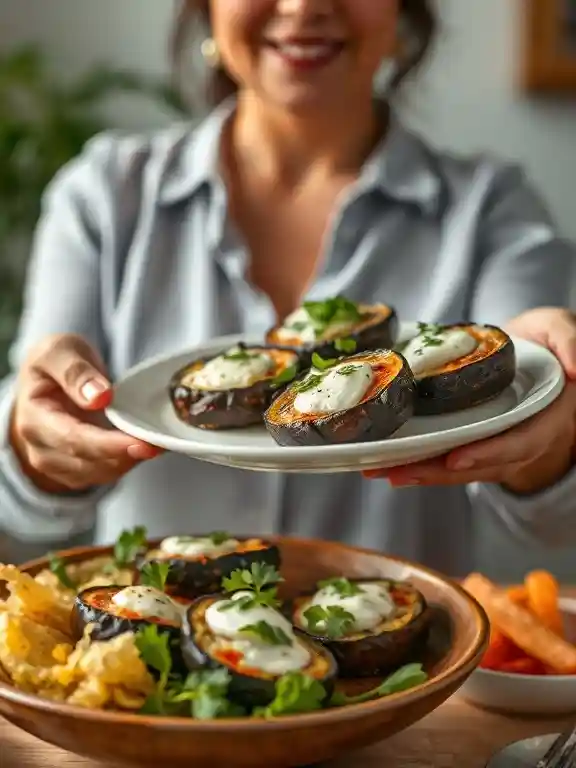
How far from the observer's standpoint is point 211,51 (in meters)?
2.04

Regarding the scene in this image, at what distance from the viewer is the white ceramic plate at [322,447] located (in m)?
1.03

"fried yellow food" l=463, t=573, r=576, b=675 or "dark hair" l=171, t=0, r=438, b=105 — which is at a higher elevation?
"dark hair" l=171, t=0, r=438, b=105

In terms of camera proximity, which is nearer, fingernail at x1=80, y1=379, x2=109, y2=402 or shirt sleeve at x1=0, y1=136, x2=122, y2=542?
fingernail at x1=80, y1=379, x2=109, y2=402

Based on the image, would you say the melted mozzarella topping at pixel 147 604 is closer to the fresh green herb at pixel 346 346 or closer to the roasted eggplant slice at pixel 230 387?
the roasted eggplant slice at pixel 230 387

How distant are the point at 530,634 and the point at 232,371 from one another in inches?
18.4

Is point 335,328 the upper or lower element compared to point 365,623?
upper

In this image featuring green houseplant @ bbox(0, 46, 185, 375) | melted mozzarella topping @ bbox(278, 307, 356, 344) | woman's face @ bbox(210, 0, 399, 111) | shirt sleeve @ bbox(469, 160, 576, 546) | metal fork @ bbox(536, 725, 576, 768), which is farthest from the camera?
green houseplant @ bbox(0, 46, 185, 375)

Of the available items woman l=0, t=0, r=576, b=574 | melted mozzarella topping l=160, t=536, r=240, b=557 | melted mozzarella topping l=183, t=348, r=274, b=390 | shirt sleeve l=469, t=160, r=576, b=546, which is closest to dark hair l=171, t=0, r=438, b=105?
woman l=0, t=0, r=576, b=574

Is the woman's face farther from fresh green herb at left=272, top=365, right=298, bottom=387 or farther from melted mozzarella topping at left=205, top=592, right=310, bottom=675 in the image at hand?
melted mozzarella topping at left=205, top=592, right=310, bottom=675

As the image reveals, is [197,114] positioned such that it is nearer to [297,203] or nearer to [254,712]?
[297,203]

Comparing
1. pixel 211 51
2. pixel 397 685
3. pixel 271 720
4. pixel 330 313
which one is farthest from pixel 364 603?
pixel 211 51

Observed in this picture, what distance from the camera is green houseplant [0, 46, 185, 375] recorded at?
2.85 m

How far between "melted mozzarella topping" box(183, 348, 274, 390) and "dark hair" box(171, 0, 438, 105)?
0.94 m

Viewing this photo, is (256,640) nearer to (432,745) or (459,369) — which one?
(432,745)
